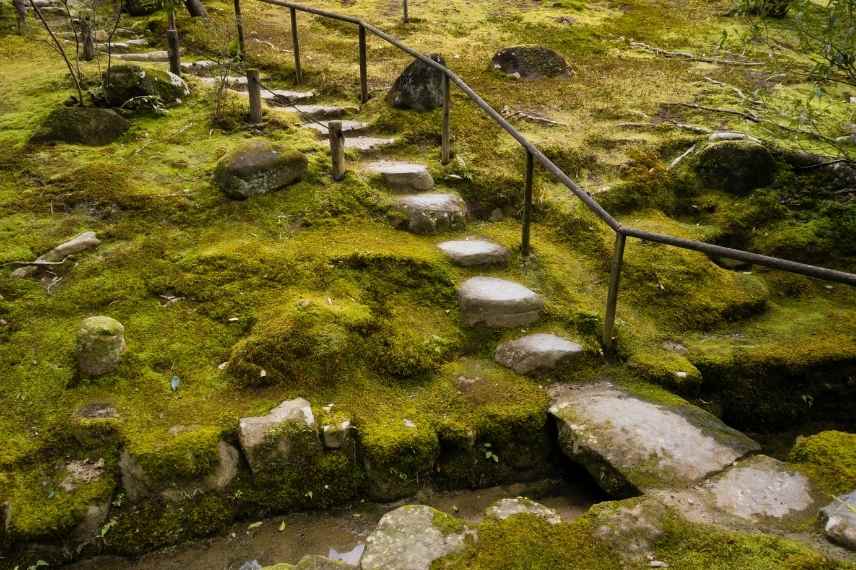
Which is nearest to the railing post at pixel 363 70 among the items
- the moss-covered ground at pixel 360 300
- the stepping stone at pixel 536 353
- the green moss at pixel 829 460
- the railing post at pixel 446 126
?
the moss-covered ground at pixel 360 300

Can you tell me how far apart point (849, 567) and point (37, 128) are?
7.05m

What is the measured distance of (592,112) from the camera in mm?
7637

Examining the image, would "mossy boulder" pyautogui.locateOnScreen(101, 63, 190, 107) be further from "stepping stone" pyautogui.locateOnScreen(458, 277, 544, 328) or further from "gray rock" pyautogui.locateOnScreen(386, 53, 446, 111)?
"stepping stone" pyautogui.locateOnScreen(458, 277, 544, 328)

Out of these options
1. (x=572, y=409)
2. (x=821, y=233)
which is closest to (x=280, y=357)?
(x=572, y=409)

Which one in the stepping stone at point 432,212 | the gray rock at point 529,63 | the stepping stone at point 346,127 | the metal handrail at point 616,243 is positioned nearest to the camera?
the metal handrail at point 616,243

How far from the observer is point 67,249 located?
4.64 metres

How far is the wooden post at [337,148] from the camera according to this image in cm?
543

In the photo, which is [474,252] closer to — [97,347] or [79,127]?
[97,347]

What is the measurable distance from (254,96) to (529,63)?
420 cm

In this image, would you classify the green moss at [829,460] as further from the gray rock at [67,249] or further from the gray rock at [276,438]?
the gray rock at [67,249]

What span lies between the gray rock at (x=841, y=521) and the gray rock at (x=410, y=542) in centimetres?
167

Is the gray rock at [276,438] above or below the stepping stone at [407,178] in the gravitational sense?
below

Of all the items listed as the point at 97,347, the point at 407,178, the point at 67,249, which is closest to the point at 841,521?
the point at 97,347

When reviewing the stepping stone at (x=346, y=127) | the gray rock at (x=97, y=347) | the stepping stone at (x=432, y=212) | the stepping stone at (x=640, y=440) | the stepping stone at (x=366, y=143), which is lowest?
the stepping stone at (x=640, y=440)
